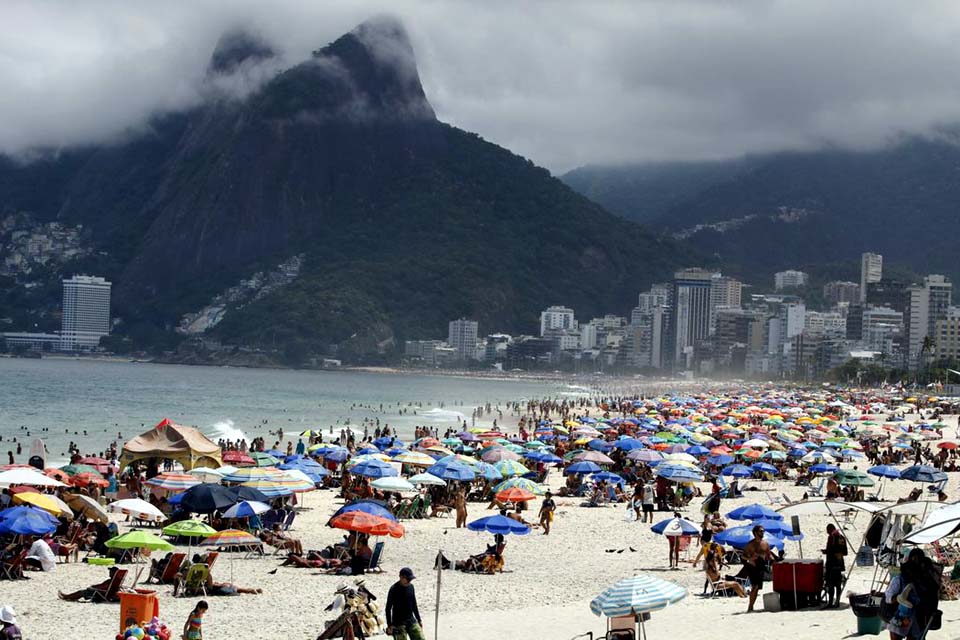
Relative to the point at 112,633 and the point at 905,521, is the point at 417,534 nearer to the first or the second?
the point at 112,633

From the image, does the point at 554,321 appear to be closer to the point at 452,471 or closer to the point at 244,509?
the point at 452,471

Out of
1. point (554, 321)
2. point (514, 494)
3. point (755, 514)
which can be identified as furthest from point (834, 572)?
point (554, 321)

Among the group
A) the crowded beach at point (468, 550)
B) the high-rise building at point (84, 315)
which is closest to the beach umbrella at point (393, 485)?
the crowded beach at point (468, 550)

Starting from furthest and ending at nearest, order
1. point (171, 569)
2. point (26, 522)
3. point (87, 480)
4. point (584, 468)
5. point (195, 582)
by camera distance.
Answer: point (584, 468) → point (87, 480) → point (26, 522) → point (171, 569) → point (195, 582)

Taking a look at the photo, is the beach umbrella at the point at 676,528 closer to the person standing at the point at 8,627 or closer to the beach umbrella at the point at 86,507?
the beach umbrella at the point at 86,507

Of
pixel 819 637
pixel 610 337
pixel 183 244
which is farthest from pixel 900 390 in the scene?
pixel 183 244
